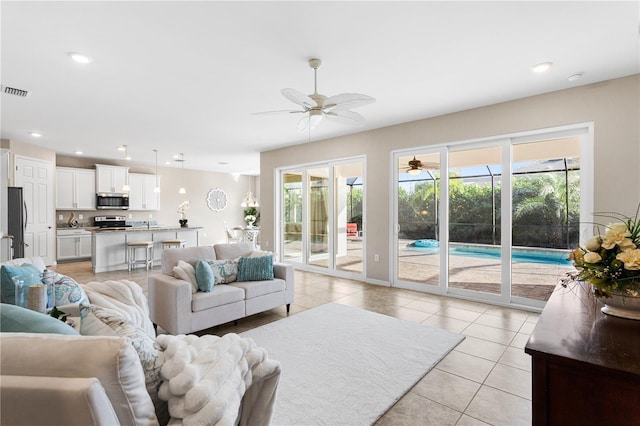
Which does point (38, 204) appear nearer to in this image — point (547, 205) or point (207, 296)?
point (207, 296)

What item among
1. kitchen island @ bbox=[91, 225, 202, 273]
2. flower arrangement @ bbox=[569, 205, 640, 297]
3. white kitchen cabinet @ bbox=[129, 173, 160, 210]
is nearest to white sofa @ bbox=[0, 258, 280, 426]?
flower arrangement @ bbox=[569, 205, 640, 297]

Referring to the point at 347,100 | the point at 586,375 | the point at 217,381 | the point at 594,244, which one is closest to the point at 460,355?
the point at 594,244

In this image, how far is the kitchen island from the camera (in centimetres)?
647

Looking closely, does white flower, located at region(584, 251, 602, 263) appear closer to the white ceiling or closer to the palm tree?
the white ceiling

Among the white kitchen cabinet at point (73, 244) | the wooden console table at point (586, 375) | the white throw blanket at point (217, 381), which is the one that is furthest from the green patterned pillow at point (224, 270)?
the white kitchen cabinet at point (73, 244)

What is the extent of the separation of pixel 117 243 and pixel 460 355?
699 cm

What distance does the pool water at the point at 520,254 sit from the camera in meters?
3.99

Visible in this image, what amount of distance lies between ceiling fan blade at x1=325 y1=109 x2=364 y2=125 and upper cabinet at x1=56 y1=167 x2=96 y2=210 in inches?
308

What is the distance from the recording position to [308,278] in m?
6.00

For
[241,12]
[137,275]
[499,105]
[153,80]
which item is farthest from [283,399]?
[137,275]

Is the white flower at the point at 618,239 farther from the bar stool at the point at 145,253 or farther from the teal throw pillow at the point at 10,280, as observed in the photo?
the bar stool at the point at 145,253

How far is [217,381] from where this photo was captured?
3.77 ft

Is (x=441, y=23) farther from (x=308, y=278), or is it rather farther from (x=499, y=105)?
(x=308, y=278)

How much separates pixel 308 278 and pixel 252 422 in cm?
466
